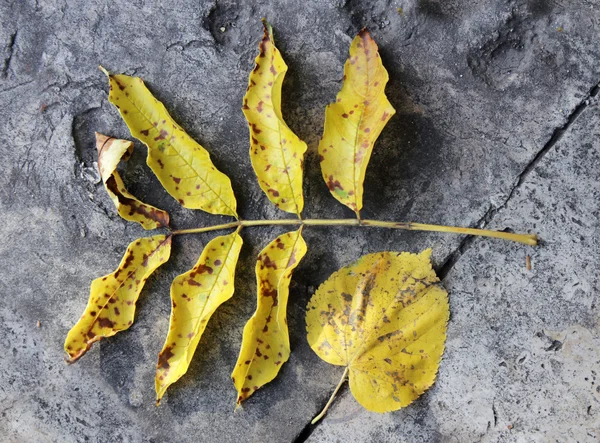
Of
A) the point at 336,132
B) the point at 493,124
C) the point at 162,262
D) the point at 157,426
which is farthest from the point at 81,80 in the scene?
the point at 493,124

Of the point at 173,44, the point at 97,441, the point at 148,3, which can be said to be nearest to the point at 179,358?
the point at 97,441

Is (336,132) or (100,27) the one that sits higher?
(100,27)

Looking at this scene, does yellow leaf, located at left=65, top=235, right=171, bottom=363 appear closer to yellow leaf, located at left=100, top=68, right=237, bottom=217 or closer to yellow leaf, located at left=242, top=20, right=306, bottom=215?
yellow leaf, located at left=100, top=68, right=237, bottom=217

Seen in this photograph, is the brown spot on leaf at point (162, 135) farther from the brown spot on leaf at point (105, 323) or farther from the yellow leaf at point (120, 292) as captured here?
the brown spot on leaf at point (105, 323)

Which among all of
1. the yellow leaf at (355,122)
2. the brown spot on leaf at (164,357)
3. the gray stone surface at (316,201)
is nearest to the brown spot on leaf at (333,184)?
the yellow leaf at (355,122)

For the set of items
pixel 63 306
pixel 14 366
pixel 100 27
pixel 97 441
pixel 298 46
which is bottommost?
pixel 97 441

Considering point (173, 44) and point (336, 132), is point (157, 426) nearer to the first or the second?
point (336, 132)

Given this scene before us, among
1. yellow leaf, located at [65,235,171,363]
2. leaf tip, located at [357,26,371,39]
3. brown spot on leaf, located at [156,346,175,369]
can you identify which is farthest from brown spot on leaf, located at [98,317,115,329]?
leaf tip, located at [357,26,371,39]

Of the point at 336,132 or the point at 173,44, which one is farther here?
the point at 173,44
